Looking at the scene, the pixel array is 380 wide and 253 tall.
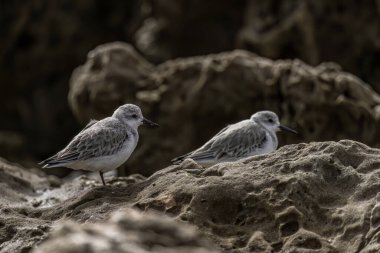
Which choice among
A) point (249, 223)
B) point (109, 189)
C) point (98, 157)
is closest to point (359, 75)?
point (98, 157)

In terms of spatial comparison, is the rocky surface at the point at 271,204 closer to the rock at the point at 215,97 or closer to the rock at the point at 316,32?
the rock at the point at 215,97

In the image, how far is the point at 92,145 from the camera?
33.9 ft

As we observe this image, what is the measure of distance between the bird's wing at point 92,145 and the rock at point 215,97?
14.8 ft

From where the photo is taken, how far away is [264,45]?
17688mm

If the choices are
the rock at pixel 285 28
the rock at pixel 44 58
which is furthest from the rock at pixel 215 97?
the rock at pixel 44 58

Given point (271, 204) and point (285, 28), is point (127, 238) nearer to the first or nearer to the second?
point (271, 204)

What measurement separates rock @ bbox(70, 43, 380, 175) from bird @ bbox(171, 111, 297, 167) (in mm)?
2349

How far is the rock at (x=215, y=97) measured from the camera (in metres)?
14.4

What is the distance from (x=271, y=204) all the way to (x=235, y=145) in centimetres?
425

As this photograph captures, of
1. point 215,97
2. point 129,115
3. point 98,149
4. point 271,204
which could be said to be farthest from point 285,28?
point 271,204

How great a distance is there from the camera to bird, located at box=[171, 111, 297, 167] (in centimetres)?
1138

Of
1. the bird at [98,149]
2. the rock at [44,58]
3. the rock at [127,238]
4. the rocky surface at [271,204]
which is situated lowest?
the rock at [44,58]

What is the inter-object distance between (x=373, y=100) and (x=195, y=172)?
22.5 feet

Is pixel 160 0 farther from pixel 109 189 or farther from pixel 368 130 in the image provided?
pixel 109 189
